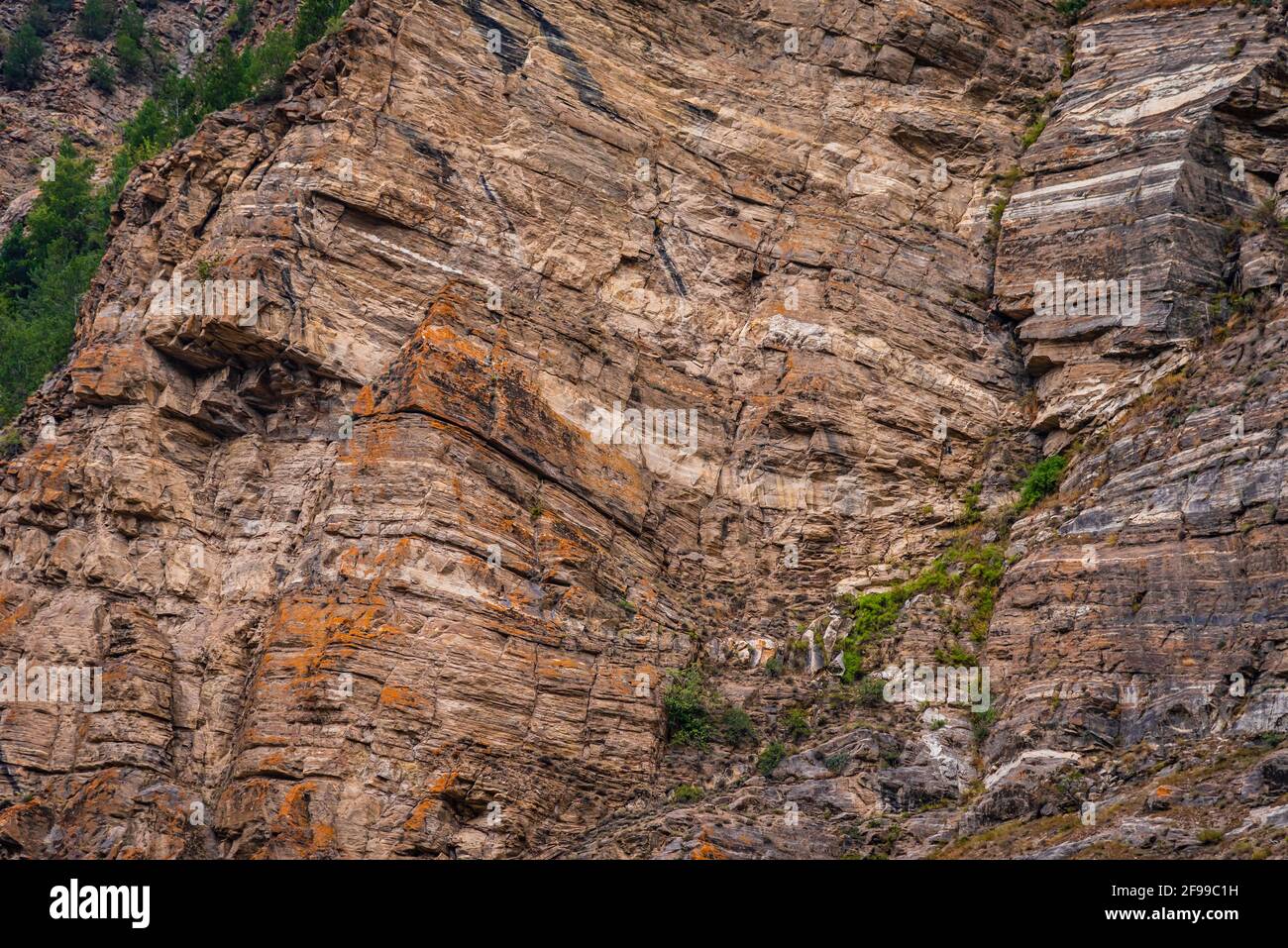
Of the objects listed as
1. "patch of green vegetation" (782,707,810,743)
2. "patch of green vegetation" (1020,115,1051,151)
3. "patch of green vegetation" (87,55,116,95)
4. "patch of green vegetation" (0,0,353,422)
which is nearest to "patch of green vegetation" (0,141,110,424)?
"patch of green vegetation" (0,0,353,422)

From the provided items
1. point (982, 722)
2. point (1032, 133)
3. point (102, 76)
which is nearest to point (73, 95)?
point (102, 76)

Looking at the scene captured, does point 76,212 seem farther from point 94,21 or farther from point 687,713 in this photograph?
point 687,713

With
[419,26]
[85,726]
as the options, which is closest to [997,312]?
[419,26]

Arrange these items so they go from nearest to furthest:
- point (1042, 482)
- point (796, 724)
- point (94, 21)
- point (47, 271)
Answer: point (796, 724)
point (1042, 482)
point (47, 271)
point (94, 21)

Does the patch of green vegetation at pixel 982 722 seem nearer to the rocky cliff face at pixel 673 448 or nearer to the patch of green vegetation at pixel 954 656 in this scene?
the rocky cliff face at pixel 673 448

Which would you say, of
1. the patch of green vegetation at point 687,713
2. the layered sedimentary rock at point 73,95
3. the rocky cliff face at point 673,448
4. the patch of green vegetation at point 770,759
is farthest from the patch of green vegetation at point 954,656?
the layered sedimentary rock at point 73,95

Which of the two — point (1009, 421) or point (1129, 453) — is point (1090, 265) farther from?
point (1129, 453)

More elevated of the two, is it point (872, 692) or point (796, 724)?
point (872, 692)
